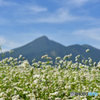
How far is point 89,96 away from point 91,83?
309cm

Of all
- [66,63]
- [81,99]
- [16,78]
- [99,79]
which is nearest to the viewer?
[81,99]

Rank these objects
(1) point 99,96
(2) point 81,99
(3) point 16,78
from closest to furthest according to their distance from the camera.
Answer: (2) point 81,99, (1) point 99,96, (3) point 16,78

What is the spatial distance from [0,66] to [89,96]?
31.2 feet

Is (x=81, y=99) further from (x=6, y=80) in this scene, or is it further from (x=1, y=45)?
(x=1, y=45)

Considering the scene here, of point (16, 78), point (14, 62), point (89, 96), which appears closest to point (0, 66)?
point (14, 62)

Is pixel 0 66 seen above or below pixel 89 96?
above

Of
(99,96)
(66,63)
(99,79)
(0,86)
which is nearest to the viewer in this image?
(99,96)

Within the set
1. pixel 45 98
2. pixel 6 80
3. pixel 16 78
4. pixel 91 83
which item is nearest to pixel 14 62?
pixel 16 78

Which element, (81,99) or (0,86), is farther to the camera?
(0,86)

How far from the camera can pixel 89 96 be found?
5609 mm

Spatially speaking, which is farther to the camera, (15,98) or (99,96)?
(99,96)

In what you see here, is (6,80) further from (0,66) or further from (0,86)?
(0,66)

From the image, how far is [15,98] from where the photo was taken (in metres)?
4.99

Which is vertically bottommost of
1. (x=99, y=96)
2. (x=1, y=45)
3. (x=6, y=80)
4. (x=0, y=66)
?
(x=99, y=96)
